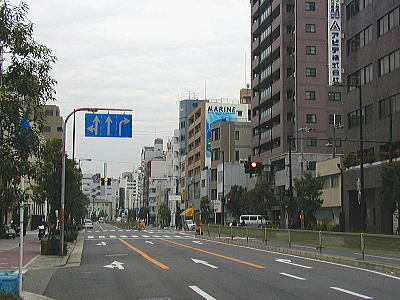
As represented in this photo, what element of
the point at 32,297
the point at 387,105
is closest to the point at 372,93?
the point at 387,105

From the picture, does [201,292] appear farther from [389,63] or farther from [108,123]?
[389,63]

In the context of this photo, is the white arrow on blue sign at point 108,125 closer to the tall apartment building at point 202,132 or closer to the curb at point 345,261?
the curb at point 345,261

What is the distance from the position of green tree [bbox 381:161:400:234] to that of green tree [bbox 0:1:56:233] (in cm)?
3191

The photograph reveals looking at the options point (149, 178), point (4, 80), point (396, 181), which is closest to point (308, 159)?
point (396, 181)

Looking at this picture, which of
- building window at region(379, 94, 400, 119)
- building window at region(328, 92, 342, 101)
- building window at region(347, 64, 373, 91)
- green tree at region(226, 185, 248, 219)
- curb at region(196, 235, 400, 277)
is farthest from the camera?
green tree at region(226, 185, 248, 219)

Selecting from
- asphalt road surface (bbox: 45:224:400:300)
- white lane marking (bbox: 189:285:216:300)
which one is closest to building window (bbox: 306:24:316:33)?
asphalt road surface (bbox: 45:224:400:300)

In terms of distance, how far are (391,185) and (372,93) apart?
49.0ft

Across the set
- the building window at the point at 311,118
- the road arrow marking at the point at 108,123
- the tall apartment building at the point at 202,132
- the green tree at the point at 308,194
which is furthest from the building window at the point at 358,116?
the tall apartment building at the point at 202,132

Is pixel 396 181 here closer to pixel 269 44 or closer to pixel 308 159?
pixel 308 159

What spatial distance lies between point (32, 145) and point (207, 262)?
1483 centimetres

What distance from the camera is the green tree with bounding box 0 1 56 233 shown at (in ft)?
35.1

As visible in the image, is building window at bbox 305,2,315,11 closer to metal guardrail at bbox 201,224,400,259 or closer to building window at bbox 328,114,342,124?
building window at bbox 328,114,342,124

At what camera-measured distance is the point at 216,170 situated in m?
105

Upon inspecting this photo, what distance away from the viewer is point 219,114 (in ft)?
384
